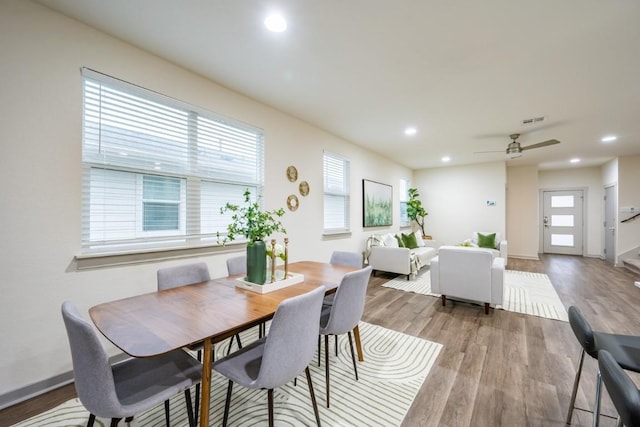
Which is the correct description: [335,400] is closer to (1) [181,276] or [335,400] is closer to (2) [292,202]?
(1) [181,276]

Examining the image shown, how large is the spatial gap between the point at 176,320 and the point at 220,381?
1051 mm

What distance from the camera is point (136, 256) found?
2.25 m

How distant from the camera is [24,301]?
5.76 ft

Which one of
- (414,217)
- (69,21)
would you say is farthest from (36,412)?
(414,217)

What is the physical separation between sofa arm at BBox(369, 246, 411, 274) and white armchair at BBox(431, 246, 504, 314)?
1.14 metres

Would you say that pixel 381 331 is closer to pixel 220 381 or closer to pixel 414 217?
pixel 220 381

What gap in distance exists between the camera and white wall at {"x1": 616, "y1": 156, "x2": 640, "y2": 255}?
5945mm

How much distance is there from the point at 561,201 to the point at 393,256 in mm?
6726

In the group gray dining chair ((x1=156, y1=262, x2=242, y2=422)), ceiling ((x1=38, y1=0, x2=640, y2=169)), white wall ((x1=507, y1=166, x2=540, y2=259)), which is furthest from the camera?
white wall ((x1=507, y1=166, x2=540, y2=259))

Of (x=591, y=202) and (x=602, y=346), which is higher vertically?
(x=591, y=202)

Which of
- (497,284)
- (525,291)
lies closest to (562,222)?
(525,291)

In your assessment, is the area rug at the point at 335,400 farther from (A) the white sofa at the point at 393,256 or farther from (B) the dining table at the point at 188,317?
(A) the white sofa at the point at 393,256

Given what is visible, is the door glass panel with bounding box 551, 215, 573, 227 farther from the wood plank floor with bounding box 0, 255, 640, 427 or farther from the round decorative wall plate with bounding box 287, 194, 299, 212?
the round decorative wall plate with bounding box 287, 194, 299, 212

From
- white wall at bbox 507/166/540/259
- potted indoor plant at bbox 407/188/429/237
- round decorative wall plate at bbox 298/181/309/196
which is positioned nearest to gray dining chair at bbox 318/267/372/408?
round decorative wall plate at bbox 298/181/309/196
